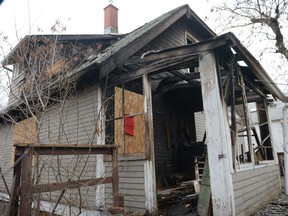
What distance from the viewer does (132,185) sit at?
5.02 m

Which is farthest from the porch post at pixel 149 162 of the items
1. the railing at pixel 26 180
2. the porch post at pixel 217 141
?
the railing at pixel 26 180

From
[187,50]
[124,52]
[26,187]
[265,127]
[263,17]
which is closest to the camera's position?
[26,187]

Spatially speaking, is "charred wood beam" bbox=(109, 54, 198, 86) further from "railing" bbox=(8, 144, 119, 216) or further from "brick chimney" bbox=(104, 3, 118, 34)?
"brick chimney" bbox=(104, 3, 118, 34)

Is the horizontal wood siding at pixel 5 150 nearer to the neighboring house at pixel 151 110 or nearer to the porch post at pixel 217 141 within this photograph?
the neighboring house at pixel 151 110

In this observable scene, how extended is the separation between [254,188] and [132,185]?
2572 millimetres

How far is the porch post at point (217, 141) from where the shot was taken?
3.69 m

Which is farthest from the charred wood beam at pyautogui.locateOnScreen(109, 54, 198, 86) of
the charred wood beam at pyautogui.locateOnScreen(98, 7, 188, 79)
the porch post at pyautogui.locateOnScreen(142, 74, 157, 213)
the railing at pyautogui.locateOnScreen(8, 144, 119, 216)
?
the railing at pyautogui.locateOnScreen(8, 144, 119, 216)

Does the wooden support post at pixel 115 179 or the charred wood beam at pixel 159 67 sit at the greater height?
the charred wood beam at pixel 159 67

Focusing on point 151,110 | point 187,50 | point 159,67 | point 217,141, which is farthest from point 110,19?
point 217,141

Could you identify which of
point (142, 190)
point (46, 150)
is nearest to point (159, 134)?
point (142, 190)

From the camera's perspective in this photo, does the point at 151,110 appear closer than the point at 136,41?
Yes

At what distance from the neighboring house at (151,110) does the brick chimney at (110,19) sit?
2526mm

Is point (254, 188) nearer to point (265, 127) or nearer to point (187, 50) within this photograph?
point (265, 127)

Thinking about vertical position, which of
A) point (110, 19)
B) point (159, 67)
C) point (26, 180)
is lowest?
point (26, 180)
